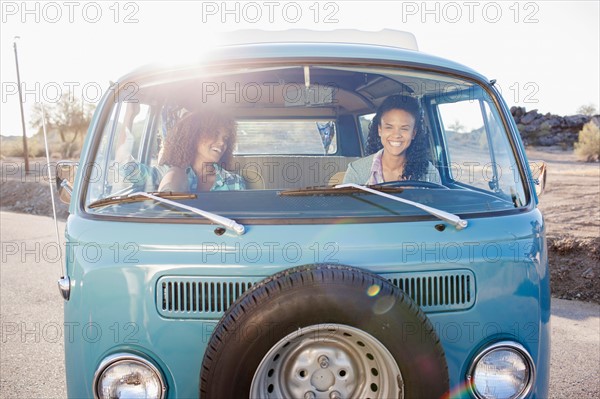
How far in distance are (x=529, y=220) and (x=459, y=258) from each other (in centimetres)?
47

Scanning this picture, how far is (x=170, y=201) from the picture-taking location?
2.47m

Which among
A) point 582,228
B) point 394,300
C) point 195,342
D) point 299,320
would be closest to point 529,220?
point 394,300

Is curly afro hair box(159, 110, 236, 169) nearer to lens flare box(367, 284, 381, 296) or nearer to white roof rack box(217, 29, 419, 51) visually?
white roof rack box(217, 29, 419, 51)

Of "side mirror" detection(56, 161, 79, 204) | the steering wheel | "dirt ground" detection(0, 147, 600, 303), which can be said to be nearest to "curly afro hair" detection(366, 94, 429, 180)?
the steering wheel

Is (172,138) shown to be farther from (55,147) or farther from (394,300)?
(55,147)

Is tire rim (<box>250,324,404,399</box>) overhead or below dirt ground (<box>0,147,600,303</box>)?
overhead

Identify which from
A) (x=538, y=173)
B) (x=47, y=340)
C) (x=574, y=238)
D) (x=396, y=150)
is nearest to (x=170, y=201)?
(x=396, y=150)

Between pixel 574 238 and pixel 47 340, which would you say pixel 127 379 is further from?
pixel 574 238

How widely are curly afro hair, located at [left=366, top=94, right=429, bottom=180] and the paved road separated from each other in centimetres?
206

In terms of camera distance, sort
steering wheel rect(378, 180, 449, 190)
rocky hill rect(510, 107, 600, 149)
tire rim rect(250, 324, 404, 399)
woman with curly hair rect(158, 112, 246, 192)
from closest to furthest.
Answer: 1. tire rim rect(250, 324, 404, 399)
2. steering wheel rect(378, 180, 449, 190)
3. woman with curly hair rect(158, 112, 246, 192)
4. rocky hill rect(510, 107, 600, 149)

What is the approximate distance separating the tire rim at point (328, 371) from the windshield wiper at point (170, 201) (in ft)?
1.71

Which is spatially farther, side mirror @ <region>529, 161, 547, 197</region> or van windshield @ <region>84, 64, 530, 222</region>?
side mirror @ <region>529, 161, 547, 197</region>

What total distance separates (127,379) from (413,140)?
183 centimetres

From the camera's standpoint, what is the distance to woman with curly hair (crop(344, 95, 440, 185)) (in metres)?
2.95
